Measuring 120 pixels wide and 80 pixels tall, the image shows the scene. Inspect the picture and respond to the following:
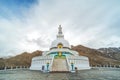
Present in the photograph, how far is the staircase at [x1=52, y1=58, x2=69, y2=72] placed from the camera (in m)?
30.4

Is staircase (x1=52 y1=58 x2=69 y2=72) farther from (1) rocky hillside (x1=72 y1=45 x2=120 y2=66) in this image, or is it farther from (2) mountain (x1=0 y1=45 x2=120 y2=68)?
(1) rocky hillside (x1=72 y1=45 x2=120 y2=66)

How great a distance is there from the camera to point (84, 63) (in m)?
39.1

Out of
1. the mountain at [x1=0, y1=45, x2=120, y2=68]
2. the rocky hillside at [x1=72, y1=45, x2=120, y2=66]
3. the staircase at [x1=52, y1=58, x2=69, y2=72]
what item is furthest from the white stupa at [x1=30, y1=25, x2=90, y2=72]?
the rocky hillside at [x1=72, y1=45, x2=120, y2=66]

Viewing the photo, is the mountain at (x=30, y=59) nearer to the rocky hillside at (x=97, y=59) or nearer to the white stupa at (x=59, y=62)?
the rocky hillside at (x=97, y=59)

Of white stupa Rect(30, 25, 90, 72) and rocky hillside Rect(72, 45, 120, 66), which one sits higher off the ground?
rocky hillside Rect(72, 45, 120, 66)

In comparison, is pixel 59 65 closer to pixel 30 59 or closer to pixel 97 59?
pixel 30 59

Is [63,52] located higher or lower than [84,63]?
higher

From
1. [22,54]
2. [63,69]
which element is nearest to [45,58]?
[63,69]

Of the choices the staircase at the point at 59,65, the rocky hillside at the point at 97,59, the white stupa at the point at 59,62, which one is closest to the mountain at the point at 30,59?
the rocky hillside at the point at 97,59

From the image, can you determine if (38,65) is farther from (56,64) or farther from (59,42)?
(59,42)

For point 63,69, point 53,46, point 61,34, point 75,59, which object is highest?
point 61,34

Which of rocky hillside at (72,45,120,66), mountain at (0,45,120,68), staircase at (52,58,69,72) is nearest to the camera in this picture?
staircase at (52,58,69,72)

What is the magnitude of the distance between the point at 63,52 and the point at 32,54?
70631 mm

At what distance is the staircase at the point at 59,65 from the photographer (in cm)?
3037
